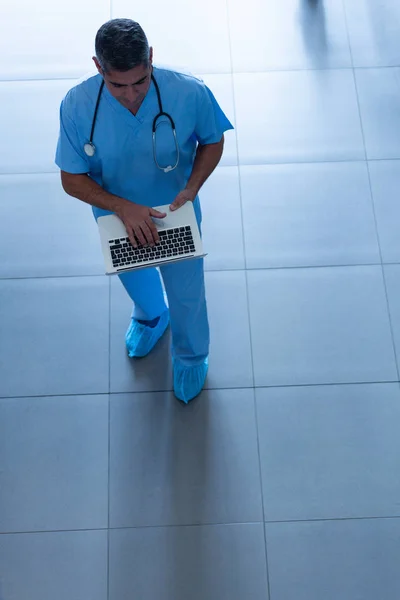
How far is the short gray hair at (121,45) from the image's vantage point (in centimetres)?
150

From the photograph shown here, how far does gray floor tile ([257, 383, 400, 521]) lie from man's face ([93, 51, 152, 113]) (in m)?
1.12

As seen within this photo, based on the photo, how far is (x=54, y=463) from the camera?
2.30 metres

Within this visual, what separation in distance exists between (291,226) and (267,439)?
807 millimetres

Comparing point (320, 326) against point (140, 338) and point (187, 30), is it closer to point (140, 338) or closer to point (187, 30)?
point (140, 338)

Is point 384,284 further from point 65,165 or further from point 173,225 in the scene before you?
point 65,165

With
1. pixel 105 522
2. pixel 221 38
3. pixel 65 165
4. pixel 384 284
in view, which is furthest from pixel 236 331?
pixel 221 38

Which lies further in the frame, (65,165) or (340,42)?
(340,42)

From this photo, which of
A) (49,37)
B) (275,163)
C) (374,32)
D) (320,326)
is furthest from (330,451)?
(49,37)

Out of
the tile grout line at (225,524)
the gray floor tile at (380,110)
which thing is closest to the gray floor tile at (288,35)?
the gray floor tile at (380,110)

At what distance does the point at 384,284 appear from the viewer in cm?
256

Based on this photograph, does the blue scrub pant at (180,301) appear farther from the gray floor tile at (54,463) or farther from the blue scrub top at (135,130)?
the gray floor tile at (54,463)

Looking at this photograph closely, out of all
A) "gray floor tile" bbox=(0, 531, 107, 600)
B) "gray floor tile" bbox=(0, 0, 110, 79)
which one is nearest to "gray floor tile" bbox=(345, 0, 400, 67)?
"gray floor tile" bbox=(0, 0, 110, 79)

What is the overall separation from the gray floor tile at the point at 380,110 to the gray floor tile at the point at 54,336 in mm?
1180

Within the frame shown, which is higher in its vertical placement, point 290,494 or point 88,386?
point 88,386
